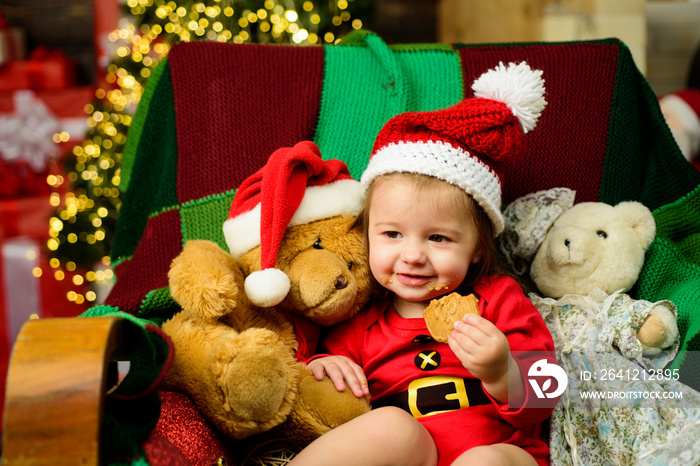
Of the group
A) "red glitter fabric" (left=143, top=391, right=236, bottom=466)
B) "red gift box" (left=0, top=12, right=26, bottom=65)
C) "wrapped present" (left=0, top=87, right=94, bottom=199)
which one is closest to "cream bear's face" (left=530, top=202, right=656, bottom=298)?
"red glitter fabric" (left=143, top=391, right=236, bottom=466)

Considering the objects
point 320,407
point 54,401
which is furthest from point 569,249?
point 54,401

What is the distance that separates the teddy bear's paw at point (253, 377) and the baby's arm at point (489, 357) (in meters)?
0.27

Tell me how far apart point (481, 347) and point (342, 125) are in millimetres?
585

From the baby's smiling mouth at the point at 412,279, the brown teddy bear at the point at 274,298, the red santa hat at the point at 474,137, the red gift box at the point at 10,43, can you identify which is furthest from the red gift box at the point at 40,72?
the baby's smiling mouth at the point at 412,279

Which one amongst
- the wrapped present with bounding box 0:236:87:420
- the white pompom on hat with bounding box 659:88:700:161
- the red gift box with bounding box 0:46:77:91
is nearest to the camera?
the white pompom on hat with bounding box 659:88:700:161

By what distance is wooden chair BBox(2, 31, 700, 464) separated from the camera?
1143 millimetres

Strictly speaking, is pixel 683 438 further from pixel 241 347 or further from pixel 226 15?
pixel 226 15

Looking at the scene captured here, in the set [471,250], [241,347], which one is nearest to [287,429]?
[241,347]

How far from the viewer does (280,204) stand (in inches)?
34.9

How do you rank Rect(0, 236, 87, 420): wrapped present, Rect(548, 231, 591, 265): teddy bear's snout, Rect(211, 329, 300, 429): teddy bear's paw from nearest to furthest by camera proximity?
Rect(211, 329, 300, 429): teddy bear's paw, Rect(548, 231, 591, 265): teddy bear's snout, Rect(0, 236, 87, 420): wrapped present

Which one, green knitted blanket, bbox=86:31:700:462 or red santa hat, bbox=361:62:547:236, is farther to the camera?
green knitted blanket, bbox=86:31:700:462

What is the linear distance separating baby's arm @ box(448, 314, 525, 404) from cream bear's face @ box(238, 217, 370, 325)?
0.19 meters

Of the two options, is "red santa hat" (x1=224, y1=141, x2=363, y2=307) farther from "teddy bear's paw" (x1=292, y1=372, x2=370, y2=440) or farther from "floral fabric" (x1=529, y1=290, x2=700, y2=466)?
"floral fabric" (x1=529, y1=290, x2=700, y2=466)

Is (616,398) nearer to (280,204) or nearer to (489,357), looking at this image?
(489,357)
